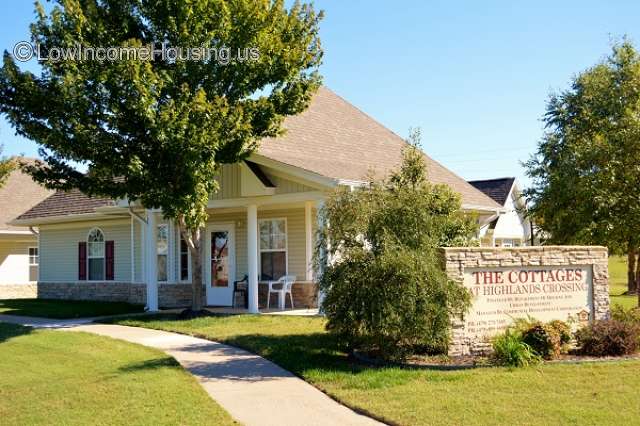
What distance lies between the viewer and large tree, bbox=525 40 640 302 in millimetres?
13352

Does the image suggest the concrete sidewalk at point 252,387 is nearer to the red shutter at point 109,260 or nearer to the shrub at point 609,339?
the shrub at point 609,339

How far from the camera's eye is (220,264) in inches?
791

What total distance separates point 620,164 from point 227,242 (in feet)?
36.4

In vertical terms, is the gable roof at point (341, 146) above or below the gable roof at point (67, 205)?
above

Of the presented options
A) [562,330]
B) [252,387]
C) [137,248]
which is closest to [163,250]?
[137,248]

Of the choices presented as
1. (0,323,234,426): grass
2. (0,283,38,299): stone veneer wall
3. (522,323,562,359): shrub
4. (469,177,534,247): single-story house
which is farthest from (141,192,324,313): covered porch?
(469,177,534,247): single-story house

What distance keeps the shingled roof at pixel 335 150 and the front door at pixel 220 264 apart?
3.42 m

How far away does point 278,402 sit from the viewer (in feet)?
26.3

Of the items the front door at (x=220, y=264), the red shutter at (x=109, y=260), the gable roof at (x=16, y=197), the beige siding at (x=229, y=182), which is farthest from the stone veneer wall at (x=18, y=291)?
the beige siding at (x=229, y=182)

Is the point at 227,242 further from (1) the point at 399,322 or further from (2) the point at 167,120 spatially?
(1) the point at 399,322

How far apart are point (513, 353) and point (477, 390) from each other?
1601mm

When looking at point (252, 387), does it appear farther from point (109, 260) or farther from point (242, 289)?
point (109, 260)

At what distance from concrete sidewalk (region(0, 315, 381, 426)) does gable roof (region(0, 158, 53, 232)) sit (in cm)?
1922

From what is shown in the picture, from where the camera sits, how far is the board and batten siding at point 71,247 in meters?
23.2
